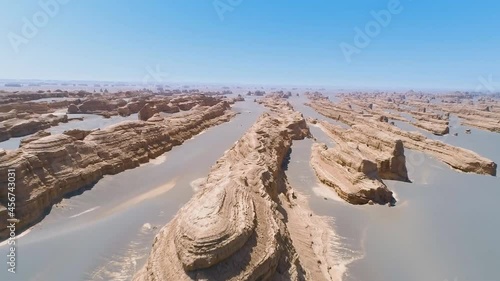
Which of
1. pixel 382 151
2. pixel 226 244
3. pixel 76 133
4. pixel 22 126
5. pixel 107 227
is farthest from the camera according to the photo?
pixel 22 126

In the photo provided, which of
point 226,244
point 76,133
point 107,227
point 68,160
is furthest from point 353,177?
point 76,133

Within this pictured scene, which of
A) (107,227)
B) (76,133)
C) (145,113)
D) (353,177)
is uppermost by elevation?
(76,133)

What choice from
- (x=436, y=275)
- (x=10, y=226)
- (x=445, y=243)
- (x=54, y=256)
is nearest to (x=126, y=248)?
(x=54, y=256)

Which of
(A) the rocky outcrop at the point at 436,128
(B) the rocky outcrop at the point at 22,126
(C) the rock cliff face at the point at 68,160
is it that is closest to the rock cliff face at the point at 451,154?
(A) the rocky outcrop at the point at 436,128

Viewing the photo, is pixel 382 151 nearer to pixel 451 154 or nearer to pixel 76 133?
pixel 451 154

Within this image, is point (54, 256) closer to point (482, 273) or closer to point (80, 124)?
point (482, 273)

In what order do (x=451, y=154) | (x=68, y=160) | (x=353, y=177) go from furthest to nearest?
(x=451, y=154) < (x=353, y=177) < (x=68, y=160)

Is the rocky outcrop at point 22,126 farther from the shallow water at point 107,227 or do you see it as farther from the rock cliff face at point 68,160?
the shallow water at point 107,227
